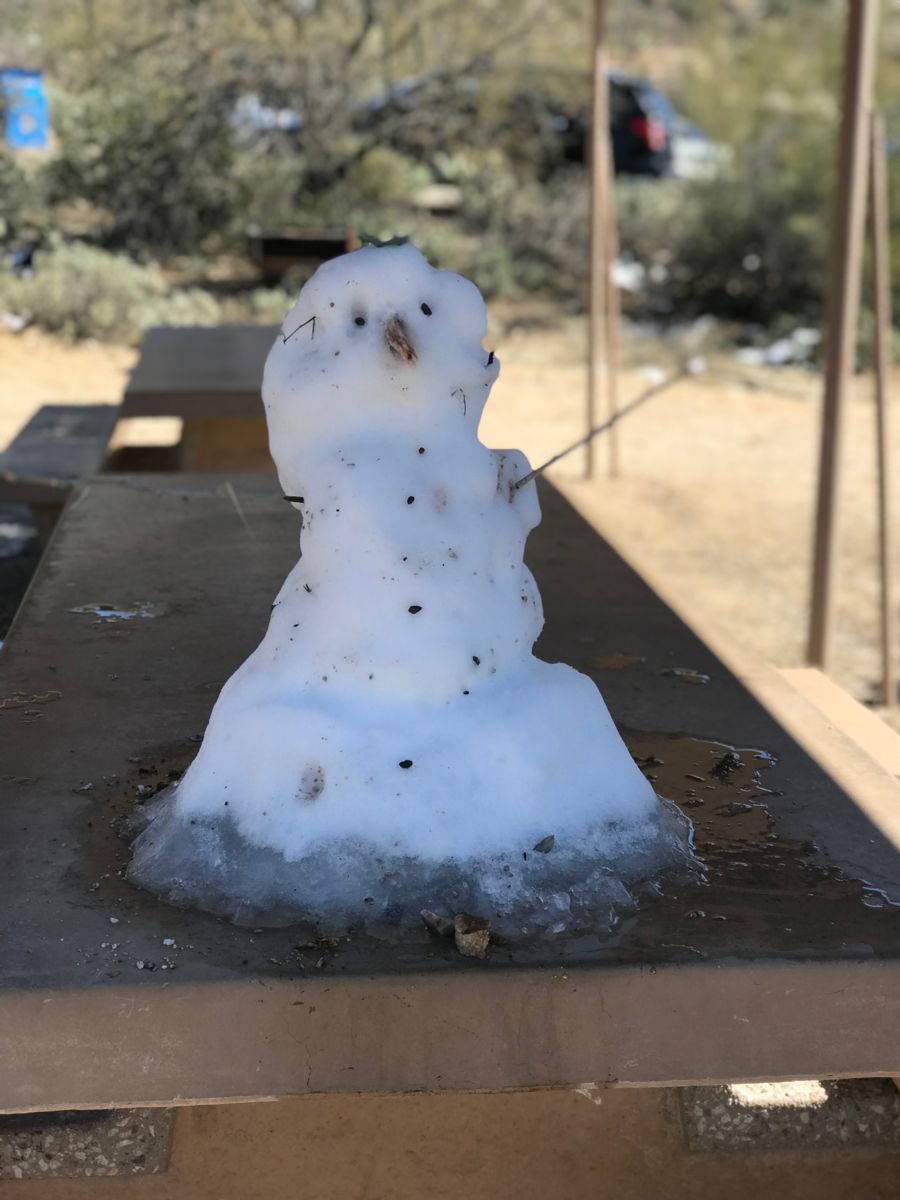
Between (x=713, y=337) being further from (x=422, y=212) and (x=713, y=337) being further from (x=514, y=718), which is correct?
(x=514, y=718)

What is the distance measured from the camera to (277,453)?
2.39 m

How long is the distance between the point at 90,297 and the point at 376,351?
29.8 ft

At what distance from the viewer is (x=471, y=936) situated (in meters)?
2.09

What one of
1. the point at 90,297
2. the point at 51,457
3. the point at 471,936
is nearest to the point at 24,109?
the point at 90,297

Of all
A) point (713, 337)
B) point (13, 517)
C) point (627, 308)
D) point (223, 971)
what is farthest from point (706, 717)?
point (627, 308)

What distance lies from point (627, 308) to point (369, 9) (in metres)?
3.56

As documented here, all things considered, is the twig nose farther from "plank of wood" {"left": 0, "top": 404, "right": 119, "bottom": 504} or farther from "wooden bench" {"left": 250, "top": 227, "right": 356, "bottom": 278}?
"wooden bench" {"left": 250, "top": 227, "right": 356, "bottom": 278}

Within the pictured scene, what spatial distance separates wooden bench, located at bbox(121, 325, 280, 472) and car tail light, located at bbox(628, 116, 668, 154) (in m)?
8.45

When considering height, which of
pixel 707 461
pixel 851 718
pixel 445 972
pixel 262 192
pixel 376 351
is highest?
pixel 376 351

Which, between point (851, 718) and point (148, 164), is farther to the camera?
point (148, 164)

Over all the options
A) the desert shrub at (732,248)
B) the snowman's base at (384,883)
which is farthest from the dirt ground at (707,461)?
the snowman's base at (384,883)

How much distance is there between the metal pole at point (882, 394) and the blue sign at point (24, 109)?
6156mm

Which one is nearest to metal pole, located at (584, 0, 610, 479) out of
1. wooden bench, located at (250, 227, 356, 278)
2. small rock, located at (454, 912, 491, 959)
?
wooden bench, located at (250, 227, 356, 278)

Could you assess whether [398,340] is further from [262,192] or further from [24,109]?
[262,192]
